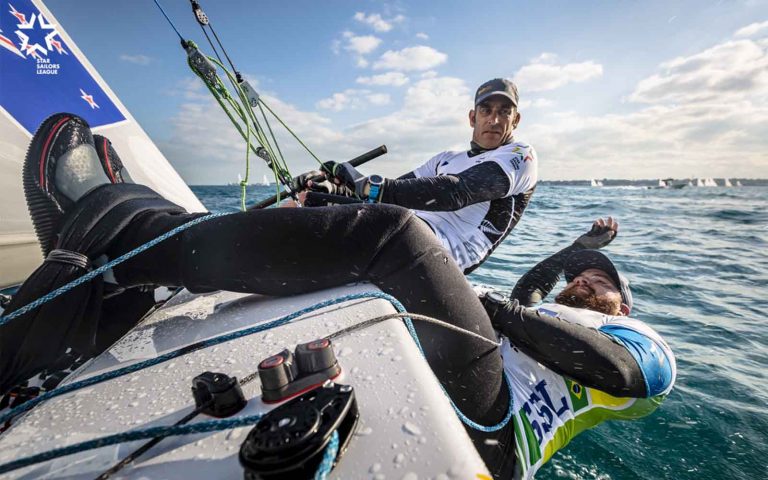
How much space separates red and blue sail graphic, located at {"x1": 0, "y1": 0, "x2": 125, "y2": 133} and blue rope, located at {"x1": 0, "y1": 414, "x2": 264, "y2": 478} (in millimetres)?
3428

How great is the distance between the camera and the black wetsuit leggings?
1.09m

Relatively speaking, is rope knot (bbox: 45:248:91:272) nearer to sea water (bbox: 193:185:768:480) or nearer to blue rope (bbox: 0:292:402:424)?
blue rope (bbox: 0:292:402:424)

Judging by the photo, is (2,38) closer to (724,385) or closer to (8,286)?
(8,286)

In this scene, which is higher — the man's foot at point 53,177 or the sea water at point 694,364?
the man's foot at point 53,177

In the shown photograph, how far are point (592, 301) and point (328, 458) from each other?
8.34 feet

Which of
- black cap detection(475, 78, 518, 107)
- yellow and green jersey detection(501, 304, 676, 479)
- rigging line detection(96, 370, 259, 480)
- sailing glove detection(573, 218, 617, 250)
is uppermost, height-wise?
black cap detection(475, 78, 518, 107)

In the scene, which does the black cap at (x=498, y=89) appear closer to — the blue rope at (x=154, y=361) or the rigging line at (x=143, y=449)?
the blue rope at (x=154, y=361)

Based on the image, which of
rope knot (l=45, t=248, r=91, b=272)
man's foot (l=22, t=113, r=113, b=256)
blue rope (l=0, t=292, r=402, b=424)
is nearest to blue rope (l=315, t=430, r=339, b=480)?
blue rope (l=0, t=292, r=402, b=424)

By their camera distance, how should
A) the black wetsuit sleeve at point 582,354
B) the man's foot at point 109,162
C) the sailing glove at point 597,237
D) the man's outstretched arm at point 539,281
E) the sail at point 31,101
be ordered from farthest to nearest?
the sailing glove at point 597,237 → the man's outstretched arm at point 539,281 → the sail at point 31,101 → the black wetsuit sleeve at point 582,354 → the man's foot at point 109,162

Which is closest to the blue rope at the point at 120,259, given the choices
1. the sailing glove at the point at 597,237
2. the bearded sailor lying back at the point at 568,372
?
the bearded sailor lying back at the point at 568,372

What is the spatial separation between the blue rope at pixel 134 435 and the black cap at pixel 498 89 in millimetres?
2656

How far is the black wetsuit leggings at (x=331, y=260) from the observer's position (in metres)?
1.09

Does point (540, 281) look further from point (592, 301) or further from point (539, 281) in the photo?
point (592, 301)

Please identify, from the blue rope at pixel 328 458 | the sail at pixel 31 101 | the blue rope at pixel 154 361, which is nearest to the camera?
the blue rope at pixel 328 458
